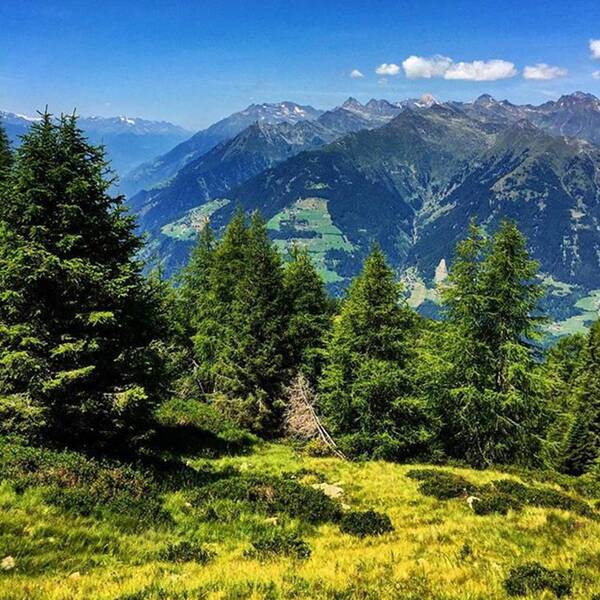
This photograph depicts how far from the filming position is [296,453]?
84.5 feet

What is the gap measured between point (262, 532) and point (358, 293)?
17.1 metres

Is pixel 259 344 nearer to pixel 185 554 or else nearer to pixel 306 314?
pixel 306 314

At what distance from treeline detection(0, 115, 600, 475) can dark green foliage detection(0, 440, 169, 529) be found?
65.6 inches

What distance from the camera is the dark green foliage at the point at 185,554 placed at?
31.6 feet

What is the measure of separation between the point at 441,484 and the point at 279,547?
29.4 feet

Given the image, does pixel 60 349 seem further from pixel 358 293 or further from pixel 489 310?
pixel 489 310

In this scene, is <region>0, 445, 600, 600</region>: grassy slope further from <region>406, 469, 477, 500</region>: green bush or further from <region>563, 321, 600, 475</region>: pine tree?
<region>563, 321, 600, 475</region>: pine tree

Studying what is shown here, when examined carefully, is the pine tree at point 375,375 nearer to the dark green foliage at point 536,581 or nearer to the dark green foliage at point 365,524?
the dark green foliage at point 365,524

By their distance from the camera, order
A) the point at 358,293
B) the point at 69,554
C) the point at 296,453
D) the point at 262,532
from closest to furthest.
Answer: the point at 69,554
the point at 262,532
the point at 296,453
the point at 358,293

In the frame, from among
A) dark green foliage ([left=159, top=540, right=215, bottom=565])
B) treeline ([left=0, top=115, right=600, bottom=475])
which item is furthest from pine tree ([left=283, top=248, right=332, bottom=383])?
dark green foliage ([left=159, top=540, right=215, bottom=565])

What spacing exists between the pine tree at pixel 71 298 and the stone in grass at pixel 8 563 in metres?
6.88

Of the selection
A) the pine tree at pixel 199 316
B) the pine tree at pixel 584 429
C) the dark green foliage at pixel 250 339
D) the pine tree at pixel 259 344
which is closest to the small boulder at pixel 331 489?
the dark green foliage at pixel 250 339

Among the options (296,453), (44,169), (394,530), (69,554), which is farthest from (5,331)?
(296,453)

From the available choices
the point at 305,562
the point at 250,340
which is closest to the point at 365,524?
the point at 305,562
